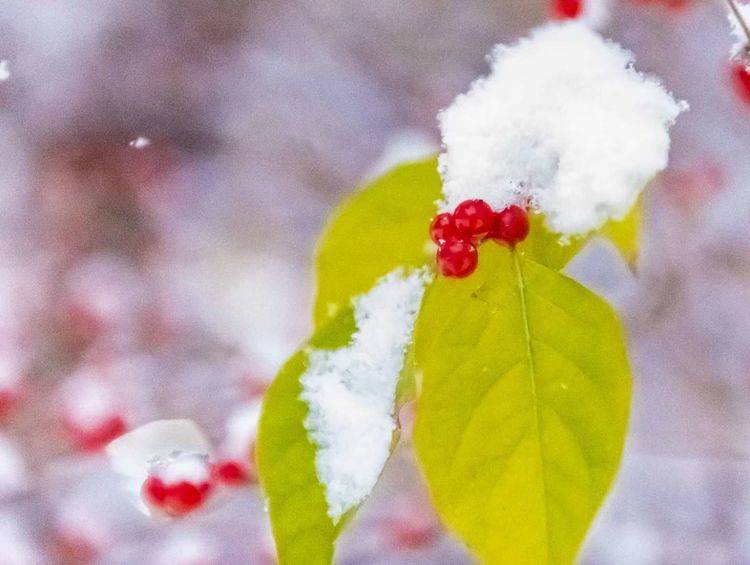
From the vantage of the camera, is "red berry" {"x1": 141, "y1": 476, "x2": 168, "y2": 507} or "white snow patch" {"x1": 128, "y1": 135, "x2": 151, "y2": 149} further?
"white snow patch" {"x1": 128, "y1": 135, "x2": 151, "y2": 149}

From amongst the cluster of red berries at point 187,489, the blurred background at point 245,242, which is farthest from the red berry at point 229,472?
the blurred background at point 245,242

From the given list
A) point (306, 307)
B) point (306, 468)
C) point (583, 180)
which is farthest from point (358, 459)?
point (306, 307)

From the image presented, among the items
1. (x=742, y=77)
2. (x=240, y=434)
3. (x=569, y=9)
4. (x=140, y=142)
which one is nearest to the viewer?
(x=742, y=77)

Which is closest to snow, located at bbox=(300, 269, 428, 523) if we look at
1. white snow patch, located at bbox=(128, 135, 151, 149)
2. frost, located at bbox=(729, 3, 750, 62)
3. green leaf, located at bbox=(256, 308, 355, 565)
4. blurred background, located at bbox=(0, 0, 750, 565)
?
green leaf, located at bbox=(256, 308, 355, 565)

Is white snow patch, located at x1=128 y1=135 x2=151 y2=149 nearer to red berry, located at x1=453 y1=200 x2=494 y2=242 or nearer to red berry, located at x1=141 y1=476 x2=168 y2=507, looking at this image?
red berry, located at x1=141 y1=476 x2=168 y2=507

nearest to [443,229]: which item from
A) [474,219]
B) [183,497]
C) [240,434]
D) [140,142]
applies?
[474,219]

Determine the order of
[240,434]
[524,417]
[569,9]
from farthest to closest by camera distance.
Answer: [240,434], [569,9], [524,417]

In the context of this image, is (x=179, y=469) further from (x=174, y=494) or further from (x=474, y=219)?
(x=474, y=219)
